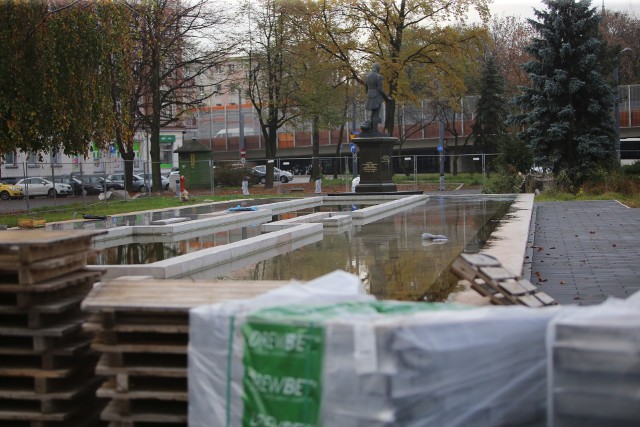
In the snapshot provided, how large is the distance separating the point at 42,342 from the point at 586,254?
10.0 m

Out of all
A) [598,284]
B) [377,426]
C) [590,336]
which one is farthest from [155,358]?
[598,284]

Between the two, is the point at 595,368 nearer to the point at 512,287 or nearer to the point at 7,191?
the point at 512,287

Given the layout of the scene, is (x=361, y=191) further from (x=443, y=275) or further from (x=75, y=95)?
(x=443, y=275)

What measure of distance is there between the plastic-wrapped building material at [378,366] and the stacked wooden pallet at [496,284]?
2051 mm

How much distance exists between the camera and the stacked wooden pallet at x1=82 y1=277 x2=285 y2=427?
16.8ft

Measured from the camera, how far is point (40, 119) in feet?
76.0

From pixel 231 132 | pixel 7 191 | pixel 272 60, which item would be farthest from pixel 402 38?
pixel 231 132

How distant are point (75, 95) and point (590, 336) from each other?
2205 centimetres

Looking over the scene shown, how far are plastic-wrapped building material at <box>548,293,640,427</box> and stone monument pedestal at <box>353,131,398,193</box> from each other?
81.7ft

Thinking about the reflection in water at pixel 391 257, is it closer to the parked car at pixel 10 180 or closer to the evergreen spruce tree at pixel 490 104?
the parked car at pixel 10 180

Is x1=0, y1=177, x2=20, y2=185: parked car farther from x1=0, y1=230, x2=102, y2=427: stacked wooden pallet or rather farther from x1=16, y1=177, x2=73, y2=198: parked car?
x1=0, y1=230, x2=102, y2=427: stacked wooden pallet

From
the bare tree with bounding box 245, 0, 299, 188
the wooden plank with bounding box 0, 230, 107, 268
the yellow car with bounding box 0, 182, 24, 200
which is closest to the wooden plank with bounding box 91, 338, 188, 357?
the wooden plank with bounding box 0, 230, 107, 268

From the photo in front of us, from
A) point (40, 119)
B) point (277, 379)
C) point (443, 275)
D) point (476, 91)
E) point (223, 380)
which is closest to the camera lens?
point (277, 379)

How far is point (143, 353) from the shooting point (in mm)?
5289
